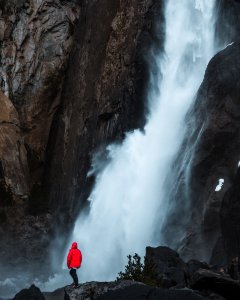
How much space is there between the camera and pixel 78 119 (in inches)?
1496

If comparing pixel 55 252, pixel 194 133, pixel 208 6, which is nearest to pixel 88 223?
pixel 55 252

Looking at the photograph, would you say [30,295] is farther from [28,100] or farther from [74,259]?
[28,100]

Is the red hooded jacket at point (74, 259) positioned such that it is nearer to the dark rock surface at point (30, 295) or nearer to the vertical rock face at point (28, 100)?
the dark rock surface at point (30, 295)

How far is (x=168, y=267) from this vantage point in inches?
693

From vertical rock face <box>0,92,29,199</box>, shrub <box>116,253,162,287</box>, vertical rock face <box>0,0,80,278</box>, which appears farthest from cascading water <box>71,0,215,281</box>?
shrub <box>116,253,162,287</box>

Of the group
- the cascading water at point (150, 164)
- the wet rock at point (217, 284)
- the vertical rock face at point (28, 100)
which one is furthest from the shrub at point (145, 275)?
the vertical rock face at point (28, 100)

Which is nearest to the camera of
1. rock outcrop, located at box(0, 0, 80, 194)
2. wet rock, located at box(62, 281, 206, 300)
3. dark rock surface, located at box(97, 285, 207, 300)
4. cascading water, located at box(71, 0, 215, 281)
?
dark rock surface, located at box(97, 285, 207, 300)

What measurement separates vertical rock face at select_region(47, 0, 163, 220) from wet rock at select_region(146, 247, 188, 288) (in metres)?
15.9

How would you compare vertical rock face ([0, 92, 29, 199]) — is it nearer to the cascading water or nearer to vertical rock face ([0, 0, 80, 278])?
vertical rock face ([0, 0, 80, 278])

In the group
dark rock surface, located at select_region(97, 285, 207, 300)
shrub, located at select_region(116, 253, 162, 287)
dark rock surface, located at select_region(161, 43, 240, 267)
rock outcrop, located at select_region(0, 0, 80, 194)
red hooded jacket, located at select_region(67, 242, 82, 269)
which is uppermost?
rock outcrop, located at select_region(0, 0, 80, 194)

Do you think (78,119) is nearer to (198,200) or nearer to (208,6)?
(208,6)

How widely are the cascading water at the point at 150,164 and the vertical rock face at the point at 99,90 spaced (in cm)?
119

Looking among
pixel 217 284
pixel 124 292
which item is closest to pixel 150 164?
pixel 217 284

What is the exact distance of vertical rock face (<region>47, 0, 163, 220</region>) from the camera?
34562mm
